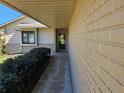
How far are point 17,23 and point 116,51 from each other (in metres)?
23.8

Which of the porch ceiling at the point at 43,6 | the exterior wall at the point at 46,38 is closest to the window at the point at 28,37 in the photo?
the exterior wall at the point at 46,38

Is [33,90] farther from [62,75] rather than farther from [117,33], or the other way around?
[117,33]

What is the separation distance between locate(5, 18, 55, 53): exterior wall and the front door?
4.09 feet

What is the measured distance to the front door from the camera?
23938 millimetres

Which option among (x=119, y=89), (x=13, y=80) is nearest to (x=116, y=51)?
(x=119, y=89)

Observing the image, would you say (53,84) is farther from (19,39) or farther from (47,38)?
(19,39)

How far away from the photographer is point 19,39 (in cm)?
2353

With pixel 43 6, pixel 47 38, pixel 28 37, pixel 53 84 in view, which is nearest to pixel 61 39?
pixel 47 38

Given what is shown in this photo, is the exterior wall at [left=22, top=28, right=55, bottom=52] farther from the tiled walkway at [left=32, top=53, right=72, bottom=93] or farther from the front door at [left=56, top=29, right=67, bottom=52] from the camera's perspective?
the tiled walkway at [left=32, top=53, right=72, bottom=93]

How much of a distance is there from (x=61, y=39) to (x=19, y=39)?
451 cm

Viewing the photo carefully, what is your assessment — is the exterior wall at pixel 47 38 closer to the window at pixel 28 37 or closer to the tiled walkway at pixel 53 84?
the window at pixel 28 37

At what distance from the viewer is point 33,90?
775 centimetres

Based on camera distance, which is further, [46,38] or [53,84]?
[46,38]

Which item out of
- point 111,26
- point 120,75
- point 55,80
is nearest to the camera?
point 120,75
